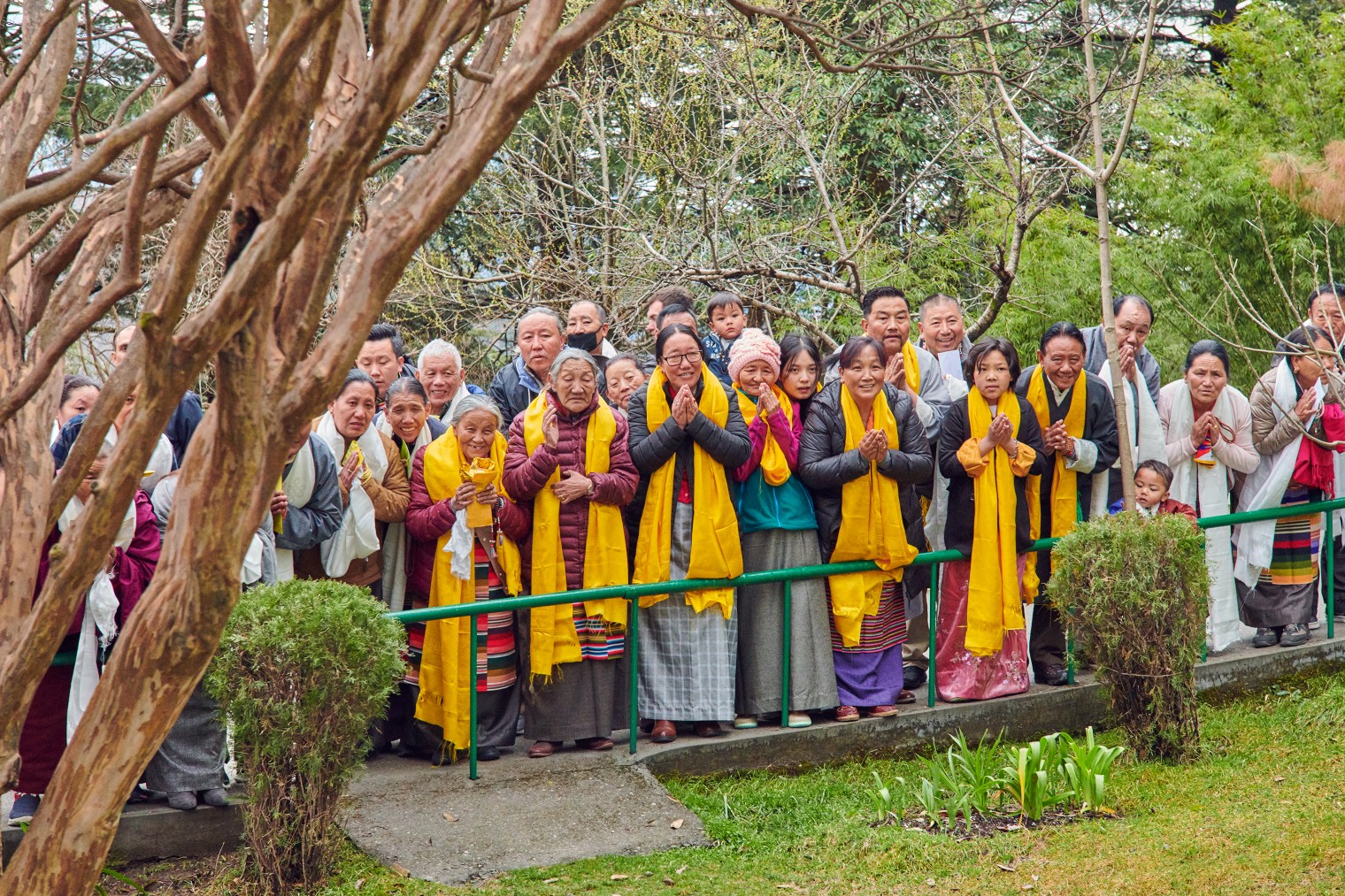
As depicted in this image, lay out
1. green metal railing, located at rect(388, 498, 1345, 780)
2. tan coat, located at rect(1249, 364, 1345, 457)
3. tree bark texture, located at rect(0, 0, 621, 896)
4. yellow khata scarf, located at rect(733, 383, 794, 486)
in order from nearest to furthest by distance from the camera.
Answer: tree bark texture, located at rect(0, 0, 621, 896)
green metal railing, located at rect(388, 498, 1345, 780)
yellow khata scarf, located at rect(733, 383, 794, 486)
tan coat, located at rect(1249, 364, 1345, 457)

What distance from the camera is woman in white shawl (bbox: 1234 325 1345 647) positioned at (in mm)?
7488

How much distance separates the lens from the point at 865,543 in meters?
6.42

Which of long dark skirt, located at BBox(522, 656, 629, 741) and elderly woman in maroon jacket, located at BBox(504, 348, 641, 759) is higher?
elderly woman in maroon jacket, located at BBox(504, 348, 641, 759)

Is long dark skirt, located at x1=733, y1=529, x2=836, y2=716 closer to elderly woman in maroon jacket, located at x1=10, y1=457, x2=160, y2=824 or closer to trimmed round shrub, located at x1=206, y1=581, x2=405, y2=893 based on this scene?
trimmed round shrub, located at x1=206, y1=581, x2=405, y2=893

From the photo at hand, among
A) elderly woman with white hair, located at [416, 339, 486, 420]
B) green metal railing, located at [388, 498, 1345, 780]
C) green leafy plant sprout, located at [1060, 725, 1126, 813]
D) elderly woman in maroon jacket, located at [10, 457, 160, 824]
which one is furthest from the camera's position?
elderly woman with white hair, located at [416, 339, 486, 420]

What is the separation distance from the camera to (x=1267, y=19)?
11.4m

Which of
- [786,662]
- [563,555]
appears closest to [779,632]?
[786,662]

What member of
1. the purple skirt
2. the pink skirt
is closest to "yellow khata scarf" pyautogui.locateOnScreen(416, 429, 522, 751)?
the purple skirt

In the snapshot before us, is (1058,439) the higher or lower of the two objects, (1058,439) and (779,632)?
the higher

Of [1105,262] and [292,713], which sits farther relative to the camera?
[1105,262]

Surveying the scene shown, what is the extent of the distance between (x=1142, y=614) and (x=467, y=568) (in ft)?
9.49

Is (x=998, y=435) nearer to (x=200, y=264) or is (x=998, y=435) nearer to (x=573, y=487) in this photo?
(x=573, y=487)

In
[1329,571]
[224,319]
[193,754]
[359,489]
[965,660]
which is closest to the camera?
[224,319]

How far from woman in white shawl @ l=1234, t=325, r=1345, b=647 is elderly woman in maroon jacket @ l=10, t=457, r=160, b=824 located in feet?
18.6
